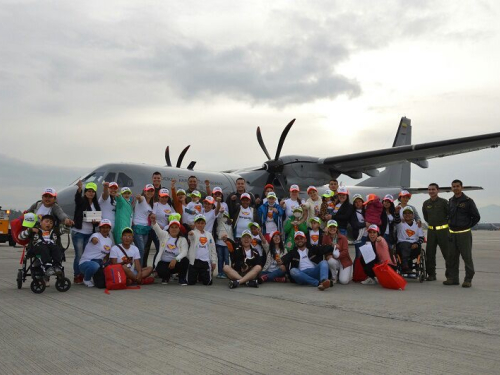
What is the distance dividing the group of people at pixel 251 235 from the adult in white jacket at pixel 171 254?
0.02 metres

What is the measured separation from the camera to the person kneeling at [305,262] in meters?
7.78

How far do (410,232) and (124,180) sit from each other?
7876mm

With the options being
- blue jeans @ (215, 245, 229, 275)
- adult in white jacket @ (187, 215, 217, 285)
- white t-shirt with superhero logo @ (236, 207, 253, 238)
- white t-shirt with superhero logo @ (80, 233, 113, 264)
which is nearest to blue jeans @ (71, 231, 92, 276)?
white t-shirt with superhero logo @ (80, 233, 113, 264)

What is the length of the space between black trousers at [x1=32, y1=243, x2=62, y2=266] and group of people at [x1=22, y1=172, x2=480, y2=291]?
1cm

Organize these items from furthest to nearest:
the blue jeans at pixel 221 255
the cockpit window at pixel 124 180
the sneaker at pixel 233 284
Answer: the cockpit window at pixel 124 180 < the blue jeans at pixel 221 255 < the sneaker at pixel 233 284

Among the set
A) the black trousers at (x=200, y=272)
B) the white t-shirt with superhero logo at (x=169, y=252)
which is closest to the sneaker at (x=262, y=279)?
the black trousers at (x=200, y=272)

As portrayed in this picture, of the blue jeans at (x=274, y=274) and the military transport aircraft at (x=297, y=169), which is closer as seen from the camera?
the blue jeans at (x=274, y=274)

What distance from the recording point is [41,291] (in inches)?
273

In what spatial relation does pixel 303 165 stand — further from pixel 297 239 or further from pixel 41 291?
pixel 41 291

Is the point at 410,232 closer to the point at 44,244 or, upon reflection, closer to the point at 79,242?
the point at 79,242

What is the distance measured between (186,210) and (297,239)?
2.42m

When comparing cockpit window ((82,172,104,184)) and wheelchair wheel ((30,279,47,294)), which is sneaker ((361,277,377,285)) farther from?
cockpit window ((82,172,104,184))

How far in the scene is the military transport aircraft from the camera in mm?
13430

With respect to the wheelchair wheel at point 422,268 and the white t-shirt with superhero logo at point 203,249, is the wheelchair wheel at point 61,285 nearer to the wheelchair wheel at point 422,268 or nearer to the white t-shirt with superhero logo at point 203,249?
the white t-shirt with superhero logo at point 203,249
